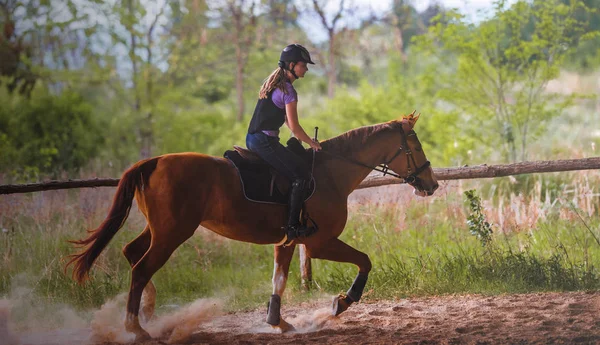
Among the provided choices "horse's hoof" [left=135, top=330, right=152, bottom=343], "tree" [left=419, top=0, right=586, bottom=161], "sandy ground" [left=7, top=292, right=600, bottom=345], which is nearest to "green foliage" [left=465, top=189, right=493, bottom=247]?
"sandy ground" [left=7, top=292, right=600, bottom=345]

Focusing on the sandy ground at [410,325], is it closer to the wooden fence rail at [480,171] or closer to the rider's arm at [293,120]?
the wooden fence rail at [480,171]

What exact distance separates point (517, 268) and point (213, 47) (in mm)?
20154

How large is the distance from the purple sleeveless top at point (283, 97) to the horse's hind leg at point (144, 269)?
149 cm

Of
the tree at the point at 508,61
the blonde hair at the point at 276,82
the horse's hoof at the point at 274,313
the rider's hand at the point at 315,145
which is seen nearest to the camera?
the blonde hair at the point at 276,82

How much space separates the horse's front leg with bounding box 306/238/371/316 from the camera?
21.0 feet

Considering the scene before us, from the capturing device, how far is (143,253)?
21.0ft

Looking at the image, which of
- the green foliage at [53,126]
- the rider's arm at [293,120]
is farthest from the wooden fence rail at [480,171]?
the green foliage at [53,126]

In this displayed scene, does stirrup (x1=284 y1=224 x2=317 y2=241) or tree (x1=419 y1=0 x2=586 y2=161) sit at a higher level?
tree (x1=419 y1=0 x2=586 y2=161)

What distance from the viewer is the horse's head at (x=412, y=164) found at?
667 cm

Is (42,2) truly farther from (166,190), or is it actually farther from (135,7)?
(166,190)

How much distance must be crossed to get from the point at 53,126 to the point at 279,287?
564 inches

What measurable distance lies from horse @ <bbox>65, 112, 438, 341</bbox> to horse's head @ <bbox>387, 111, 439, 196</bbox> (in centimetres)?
1

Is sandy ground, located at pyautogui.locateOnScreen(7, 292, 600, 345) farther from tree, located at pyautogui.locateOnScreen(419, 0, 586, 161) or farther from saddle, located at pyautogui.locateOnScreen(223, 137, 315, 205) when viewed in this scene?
tree, located at pyautogui.locateOnScreen(419, 0, 586, 161)

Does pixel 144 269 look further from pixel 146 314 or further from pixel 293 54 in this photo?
pixel 293 54
